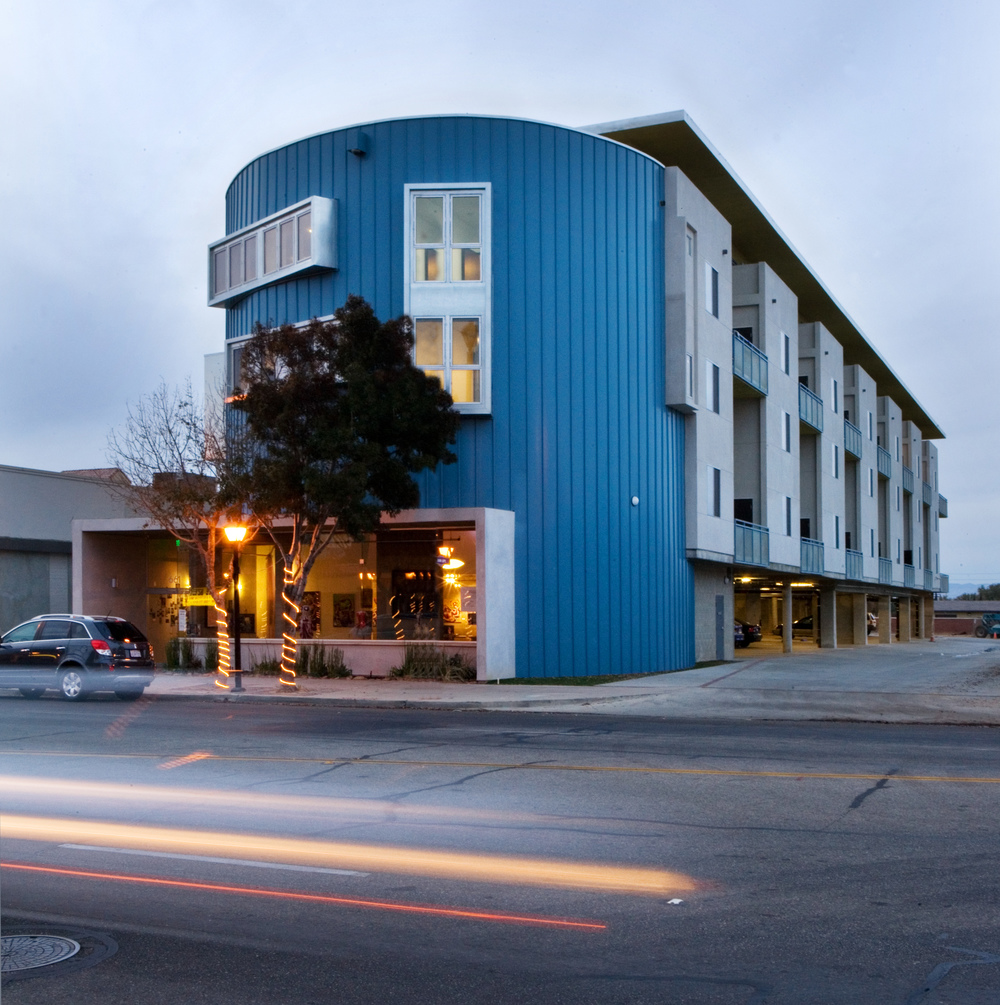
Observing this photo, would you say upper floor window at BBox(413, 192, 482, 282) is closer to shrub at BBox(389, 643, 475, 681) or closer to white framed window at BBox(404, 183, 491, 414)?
white framed window at BBox(404, 183, 491, 414)

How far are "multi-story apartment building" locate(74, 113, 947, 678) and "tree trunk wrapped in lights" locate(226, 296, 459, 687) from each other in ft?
9.09

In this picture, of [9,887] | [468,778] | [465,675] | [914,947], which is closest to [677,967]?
[914,947]

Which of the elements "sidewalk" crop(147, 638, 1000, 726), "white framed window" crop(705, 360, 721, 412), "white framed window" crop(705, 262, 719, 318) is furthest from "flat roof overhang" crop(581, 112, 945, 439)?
"sidewalk" crop(147, 638, 1000, 726)

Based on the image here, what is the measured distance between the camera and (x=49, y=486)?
39000 mm

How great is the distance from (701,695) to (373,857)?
15.2 metres

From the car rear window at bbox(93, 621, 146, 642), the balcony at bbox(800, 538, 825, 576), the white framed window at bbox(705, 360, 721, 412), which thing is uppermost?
the white framed window at bbox(705, 360, 721, 412)

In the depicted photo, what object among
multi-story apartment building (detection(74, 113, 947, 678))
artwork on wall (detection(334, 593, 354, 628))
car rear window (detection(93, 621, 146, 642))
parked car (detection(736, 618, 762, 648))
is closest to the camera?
car rear window (detection(93, 621, 146, 642))

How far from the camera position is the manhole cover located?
5664 millimetres

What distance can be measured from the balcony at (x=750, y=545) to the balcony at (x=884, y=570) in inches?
834

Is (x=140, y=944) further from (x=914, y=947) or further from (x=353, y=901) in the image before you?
(x=914, y=947)

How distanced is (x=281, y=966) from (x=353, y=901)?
1.23 metres

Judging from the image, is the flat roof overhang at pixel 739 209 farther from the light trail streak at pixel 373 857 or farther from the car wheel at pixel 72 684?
the light trail streak at pixel 373 857

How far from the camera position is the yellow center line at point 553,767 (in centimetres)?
1167

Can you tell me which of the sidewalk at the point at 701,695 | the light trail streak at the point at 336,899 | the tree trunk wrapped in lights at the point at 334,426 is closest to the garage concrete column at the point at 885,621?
the sidewalk at the point at 701,695
